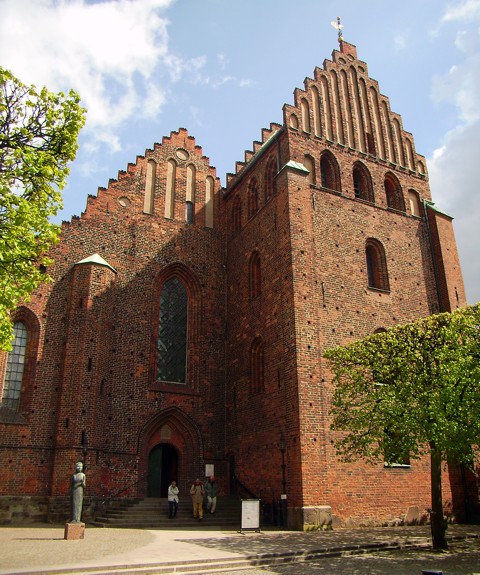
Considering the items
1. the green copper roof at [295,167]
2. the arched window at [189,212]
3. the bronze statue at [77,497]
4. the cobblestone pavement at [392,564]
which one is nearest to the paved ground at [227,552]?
the cobblestone pavement at [392,564]

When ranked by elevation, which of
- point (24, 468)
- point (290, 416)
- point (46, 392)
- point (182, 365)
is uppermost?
point (182, 365)

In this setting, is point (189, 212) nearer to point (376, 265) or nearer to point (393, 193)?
point (376, 265)

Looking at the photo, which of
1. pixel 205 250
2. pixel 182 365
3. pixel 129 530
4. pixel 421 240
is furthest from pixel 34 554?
pixel 421 240

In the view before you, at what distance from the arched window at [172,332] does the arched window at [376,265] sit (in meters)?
8.25

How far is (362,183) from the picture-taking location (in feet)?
78.7

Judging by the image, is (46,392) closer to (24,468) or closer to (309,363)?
(24,468)

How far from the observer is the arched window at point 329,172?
22.9 metres

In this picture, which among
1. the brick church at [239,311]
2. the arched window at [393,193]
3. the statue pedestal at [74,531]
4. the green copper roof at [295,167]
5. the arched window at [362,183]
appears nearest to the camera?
the statue pedestal at [74,531]

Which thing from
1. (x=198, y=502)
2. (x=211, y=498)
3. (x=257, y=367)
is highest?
(x=257, y=367)

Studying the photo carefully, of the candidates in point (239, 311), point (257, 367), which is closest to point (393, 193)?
point (239, 311)

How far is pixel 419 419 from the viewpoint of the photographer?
42.1 ft

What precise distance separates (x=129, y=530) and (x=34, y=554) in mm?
5529

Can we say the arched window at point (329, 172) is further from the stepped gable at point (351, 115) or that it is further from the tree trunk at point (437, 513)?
the tree trunk at point (437, 513)

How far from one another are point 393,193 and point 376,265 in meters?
4.24
